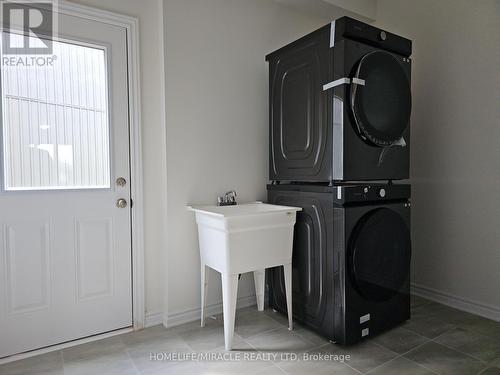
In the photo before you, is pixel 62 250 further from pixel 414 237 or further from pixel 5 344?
pixel 414 237

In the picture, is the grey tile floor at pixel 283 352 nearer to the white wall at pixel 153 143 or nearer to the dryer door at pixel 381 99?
the white wall at pixel 153 143

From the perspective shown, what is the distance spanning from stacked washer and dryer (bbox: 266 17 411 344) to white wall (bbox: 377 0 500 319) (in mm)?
596

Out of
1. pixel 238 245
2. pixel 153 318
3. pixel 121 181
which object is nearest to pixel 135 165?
pixel 121 181

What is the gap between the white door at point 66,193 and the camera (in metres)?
1.85

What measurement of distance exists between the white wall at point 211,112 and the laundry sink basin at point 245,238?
8.7 inches

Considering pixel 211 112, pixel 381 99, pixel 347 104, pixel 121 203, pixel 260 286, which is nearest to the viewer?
pixel 347 104

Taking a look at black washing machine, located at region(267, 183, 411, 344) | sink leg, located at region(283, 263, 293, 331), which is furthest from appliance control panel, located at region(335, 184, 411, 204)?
sink leg, located at region(283, 263, 293, 331)

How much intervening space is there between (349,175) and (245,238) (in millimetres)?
707

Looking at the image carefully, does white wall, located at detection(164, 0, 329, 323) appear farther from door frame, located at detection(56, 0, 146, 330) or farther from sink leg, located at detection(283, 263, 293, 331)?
sink leg, located at detection(283, 263, 293, 331)

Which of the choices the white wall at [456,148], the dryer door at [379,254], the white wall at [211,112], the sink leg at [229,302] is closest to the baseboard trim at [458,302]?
the white wall at [456,148]

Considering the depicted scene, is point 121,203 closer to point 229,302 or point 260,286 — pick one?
point 229,302

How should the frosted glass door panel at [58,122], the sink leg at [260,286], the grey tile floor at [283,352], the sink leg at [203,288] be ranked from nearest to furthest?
the grey tile floor at [283,352] → the frosted glass door panel at [58,122] → the sink leg at [203,288] → the sink leg at [260,286]

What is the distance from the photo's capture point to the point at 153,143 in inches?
89.0

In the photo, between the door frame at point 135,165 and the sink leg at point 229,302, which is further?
the door frame at point 135,165
